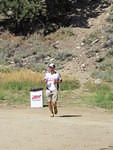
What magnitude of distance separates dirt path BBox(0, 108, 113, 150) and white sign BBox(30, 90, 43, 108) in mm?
1598

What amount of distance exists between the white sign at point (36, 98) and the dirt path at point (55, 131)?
160cm

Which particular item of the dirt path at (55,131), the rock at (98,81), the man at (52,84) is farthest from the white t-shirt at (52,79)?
the rock at (98,81)

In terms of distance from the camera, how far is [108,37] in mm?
44000

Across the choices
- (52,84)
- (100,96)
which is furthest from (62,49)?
(52,84)

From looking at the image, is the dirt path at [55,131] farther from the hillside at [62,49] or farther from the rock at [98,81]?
the hillside at [62,49]

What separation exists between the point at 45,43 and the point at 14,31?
3.25 metres

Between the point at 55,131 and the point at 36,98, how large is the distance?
7.93m

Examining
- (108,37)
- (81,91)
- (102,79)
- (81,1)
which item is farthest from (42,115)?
(81,1)

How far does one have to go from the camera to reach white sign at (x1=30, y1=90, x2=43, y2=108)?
86.1 feet

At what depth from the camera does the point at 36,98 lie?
26438 mm

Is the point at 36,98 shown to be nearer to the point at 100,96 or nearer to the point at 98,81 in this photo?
the point at 100,96

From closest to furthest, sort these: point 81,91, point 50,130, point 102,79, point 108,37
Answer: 1. point 50,130
2. point 81,91
3. point 102,79
4. point 108,37

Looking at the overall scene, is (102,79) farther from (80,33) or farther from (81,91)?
(80,33)

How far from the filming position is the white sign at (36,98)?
2623 cm
